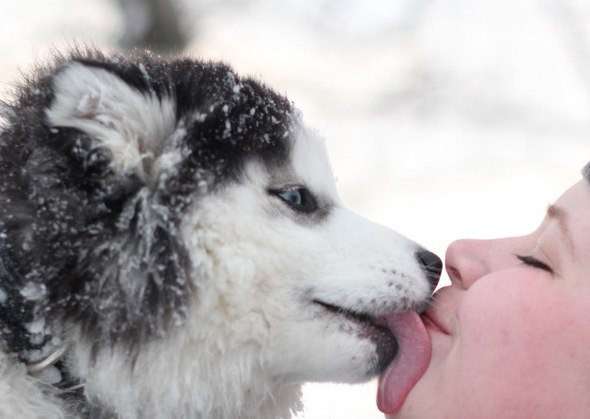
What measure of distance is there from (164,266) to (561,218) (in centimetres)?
97

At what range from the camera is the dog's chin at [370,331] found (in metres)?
2.03

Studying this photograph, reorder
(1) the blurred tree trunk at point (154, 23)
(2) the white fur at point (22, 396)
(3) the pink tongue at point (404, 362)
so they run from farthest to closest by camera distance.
Result: (1) the blurred tree trunk at point (154, 23) < (3) the pink tongue at point (404, 362) < (2) the white fur at point (22, 396)

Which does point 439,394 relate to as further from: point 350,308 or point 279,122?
point 279,122

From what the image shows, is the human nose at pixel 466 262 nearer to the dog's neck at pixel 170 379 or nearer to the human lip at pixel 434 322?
the human lip at pixel 434 322

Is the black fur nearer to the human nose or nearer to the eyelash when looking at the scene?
the human nose

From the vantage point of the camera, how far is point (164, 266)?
1.87 m

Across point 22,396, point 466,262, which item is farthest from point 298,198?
point 22,396

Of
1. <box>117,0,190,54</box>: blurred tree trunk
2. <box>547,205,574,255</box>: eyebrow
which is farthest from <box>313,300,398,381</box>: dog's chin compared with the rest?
<box>117,0,190,54</box>: blurred tree trunk

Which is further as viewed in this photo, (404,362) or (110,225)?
(404,362)

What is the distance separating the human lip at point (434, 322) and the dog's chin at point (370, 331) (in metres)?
0.10

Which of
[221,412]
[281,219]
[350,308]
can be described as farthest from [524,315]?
[221,412]

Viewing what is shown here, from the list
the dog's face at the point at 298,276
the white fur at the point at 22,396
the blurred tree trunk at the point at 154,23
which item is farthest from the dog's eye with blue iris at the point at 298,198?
the blurred tree trunk at the point at 154,23

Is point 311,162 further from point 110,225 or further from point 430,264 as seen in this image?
point 110,225

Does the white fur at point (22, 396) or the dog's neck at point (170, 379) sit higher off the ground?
the white fur at point (22, 396)
